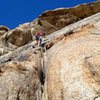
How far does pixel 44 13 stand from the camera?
5500 centimetres

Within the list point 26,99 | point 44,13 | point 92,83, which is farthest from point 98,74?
point 44,13

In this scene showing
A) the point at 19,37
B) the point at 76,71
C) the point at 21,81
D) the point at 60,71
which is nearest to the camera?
the point at 76,71

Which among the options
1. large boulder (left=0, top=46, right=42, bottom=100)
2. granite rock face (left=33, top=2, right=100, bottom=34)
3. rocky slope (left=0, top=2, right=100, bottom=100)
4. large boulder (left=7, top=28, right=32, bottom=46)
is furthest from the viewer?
large boulder (left=7, top=28, right=32, bottom=46)

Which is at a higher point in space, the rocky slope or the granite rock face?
the granite rock face

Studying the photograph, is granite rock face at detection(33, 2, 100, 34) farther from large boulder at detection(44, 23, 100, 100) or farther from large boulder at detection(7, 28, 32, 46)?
large boulder at detection(44, 23, 100, 100)

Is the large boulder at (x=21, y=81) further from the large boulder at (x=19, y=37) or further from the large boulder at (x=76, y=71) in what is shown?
the large boulder at (x=19, y=37)

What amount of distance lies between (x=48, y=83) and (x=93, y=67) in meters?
4.51

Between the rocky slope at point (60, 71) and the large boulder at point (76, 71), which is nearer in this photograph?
the large boulder at point (76, 71)

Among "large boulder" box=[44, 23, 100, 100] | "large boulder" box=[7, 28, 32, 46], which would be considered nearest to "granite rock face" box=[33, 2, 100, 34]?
"large boulder" box=[7, 28, 32, 46]

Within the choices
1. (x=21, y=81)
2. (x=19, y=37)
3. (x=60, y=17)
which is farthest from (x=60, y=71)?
(x=19, y=37)

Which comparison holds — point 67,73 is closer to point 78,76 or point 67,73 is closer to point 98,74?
point 78,76

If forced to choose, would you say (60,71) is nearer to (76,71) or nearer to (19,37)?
(76,71)

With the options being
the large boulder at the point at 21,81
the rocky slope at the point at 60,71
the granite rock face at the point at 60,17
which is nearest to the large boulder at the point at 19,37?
the granite rock face at the point at 60,17

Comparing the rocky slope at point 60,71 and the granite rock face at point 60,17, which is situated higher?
the granite rock face at point 60,17
